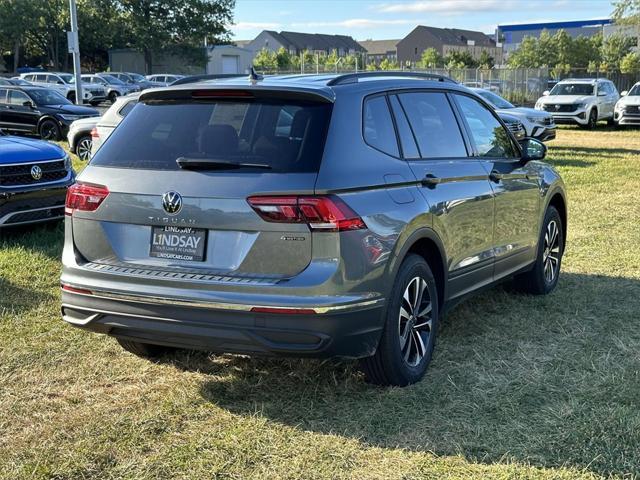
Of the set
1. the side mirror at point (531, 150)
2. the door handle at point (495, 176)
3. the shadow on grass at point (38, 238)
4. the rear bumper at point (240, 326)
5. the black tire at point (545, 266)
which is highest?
the side mirror at point (531, 150)

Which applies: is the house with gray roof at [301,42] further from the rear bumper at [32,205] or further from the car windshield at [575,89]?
the rear bumper at [32,205]

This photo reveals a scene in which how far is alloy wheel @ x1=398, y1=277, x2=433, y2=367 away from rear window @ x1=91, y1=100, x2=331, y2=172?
104cm

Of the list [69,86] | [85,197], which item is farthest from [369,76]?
[69,86]

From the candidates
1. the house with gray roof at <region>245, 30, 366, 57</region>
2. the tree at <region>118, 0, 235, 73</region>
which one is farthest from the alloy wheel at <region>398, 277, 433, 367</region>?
the house with gray roof at <region>245, 30, 366, 57</region>

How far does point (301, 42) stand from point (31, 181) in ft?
389

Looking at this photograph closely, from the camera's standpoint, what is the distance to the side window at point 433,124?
15.0 feet

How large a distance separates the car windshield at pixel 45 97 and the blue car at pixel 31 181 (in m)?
10.7

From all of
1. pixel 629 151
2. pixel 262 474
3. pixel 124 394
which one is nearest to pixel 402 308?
pixel 262 474

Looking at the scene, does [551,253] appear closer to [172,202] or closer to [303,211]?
[303,211]

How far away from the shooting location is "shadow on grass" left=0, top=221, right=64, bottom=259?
7633mm

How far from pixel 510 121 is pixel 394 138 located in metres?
13.2

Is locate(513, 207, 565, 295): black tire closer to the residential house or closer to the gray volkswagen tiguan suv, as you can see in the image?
the gray volkswagen tiguan suv

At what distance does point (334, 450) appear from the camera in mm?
3570

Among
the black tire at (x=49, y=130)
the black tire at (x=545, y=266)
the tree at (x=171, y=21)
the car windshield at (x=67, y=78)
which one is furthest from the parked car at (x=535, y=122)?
the tree at (x=171, y=21)
